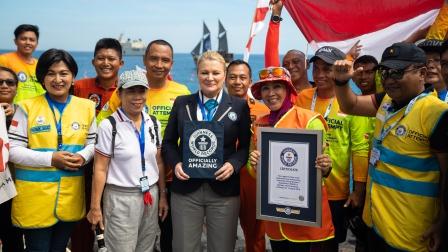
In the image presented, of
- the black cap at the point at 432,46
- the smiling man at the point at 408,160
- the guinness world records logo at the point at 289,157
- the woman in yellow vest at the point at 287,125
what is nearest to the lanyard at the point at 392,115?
the smiling man at the point at 408,160

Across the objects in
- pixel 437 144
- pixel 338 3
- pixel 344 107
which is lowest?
pixel 437 144

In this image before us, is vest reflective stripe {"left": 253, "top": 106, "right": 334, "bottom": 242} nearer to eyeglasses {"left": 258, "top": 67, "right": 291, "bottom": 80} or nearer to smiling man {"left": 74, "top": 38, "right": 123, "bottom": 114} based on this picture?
eyeglasses {"left": 258, "top": 67, "right": 291, "bottom": 80}

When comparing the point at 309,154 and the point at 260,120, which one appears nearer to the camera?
the point at 309,154

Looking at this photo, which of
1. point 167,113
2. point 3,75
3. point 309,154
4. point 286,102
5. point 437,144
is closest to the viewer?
point 437,144

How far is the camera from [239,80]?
4996mm

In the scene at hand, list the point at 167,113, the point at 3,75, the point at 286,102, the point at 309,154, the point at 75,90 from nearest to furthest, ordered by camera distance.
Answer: the point at 309,154 → the point at 286,102 → the point at 3,75 → the point at 167,113 → the point at 75,90

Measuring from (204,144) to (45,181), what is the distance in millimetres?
1539

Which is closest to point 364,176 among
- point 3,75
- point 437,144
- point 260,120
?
point 260,120

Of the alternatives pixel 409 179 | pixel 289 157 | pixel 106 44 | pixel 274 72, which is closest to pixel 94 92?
pixel 106 44

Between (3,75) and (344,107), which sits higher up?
(3,75)

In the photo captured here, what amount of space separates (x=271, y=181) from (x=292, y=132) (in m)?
0.51

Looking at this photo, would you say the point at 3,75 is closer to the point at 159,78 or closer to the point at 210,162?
the point at 159,78

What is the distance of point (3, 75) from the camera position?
13.5 feet

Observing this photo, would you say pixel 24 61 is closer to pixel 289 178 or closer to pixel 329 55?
pixel 329 55
